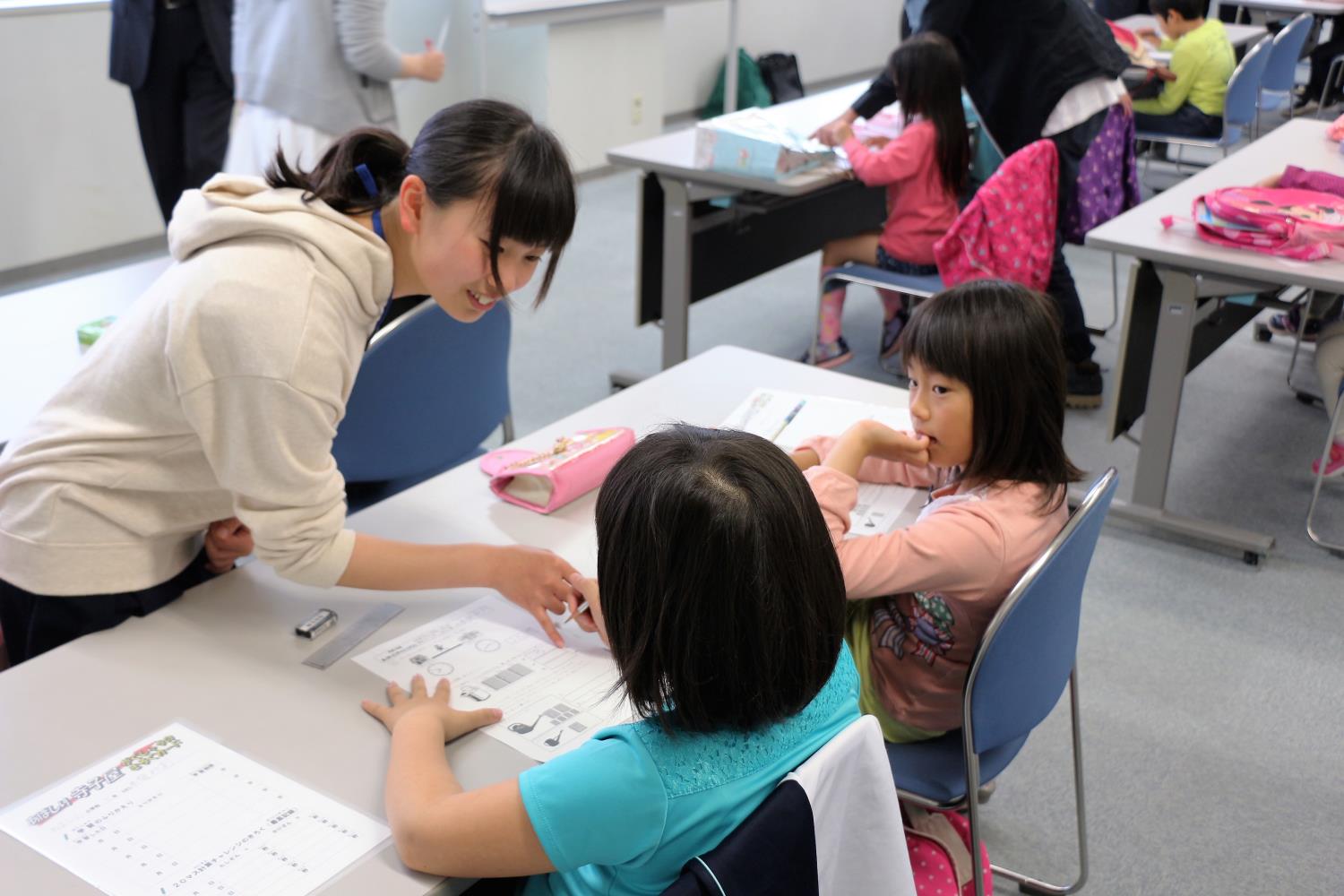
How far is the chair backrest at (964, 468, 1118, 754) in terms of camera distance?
133 cm

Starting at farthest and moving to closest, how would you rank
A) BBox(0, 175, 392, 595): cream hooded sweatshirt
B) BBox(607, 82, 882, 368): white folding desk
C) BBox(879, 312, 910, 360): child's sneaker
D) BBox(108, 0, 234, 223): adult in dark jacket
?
BBox(879, 312, 910, 360): child's sneaker
BBox(108, 0, 234, 223): adult in dark jacket
BBox(607, 82, 882, 368): white folding desk
BBox(0, 175, 392, 595): cream hooded sweatshirt

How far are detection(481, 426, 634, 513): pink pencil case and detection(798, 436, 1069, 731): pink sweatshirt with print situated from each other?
0.28m

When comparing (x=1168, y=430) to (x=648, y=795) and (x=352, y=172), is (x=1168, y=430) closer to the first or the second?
(x=352, y=172)

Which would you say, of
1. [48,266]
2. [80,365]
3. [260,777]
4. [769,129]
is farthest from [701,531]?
[48,266]

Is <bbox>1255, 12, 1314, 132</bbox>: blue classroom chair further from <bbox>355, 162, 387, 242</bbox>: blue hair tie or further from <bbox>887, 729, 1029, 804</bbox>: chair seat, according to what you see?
<bbox>355, 162, 387, 242</bbox>: blue hair tie

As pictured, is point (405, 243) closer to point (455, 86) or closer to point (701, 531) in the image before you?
point (701, 531)

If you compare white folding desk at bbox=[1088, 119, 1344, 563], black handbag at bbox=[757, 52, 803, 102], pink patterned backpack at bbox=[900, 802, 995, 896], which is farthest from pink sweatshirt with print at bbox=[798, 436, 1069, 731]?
black handbag at bbox=[757, 52, 803, 102]

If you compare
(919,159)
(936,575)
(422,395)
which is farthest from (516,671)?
(919,159)

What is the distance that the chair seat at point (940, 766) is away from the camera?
4.90 ft

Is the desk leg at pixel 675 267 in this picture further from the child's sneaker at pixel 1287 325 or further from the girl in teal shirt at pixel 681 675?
the girl in teal shirt at pixel 681 675

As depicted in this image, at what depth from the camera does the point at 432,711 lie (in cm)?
116

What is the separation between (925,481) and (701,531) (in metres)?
0.85

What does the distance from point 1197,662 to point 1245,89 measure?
339 cm

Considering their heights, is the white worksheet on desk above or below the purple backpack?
below
